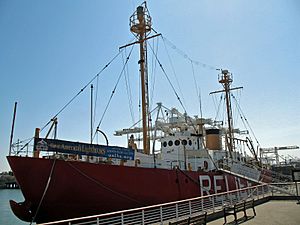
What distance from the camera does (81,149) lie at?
12.5 metres

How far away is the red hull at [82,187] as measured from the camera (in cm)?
1097

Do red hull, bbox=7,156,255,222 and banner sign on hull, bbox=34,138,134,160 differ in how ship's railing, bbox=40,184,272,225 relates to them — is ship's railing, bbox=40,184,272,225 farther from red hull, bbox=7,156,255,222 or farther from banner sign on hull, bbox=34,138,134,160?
banner sign on hull, bbox=34,138,134,160

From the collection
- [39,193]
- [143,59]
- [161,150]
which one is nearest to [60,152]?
[39,193]

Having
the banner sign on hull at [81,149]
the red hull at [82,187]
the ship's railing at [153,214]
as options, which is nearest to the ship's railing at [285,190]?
the ship's railing at [153,214]

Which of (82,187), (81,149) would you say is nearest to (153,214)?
(82,187)

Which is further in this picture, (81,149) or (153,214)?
(81,149)

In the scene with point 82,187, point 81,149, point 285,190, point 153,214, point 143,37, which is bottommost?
point 285,190

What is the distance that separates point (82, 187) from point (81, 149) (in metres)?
1.71

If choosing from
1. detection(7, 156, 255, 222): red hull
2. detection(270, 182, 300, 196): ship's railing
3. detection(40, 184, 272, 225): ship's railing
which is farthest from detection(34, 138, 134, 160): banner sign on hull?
detection(270, 182, 300, 196): ship's railing

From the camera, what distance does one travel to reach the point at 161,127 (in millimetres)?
28328

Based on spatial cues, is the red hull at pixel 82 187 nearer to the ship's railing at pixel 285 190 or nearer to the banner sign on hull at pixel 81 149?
the banner sign on hull at pixel 81 149

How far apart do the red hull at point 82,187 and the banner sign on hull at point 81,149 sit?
0.64 meters

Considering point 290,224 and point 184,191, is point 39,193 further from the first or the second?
point 290,224

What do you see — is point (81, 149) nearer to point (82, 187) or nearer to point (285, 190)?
point (82, 187)
